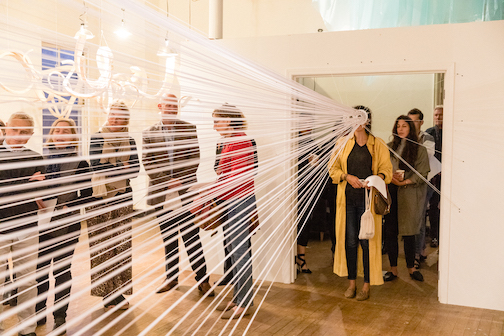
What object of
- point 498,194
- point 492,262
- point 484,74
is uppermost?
point 484,74

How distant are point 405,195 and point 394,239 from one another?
1.28 ft

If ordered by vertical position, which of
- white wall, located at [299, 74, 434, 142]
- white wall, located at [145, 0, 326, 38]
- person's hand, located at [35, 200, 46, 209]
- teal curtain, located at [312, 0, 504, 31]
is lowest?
person's hand, located at [35, 200, 46, 209]

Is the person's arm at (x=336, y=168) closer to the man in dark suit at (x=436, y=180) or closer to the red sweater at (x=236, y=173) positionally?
the man in dark suit at (x=436, y=180)

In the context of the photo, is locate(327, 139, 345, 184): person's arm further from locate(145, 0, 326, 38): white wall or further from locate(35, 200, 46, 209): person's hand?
locate(145, 0, 326, 38): white wall

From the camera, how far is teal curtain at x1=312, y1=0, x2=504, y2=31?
332 cm

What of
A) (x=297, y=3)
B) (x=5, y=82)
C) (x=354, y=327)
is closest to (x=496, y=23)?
(x=354, y=327)

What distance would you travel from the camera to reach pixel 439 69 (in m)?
3.12

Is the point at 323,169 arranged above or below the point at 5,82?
below

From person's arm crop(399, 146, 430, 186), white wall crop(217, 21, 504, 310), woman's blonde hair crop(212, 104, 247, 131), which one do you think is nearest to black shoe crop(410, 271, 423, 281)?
white wall crop(217, 21, 504, 310)

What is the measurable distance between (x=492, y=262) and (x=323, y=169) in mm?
1374

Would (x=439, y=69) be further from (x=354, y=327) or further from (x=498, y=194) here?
(x=354, y=327)

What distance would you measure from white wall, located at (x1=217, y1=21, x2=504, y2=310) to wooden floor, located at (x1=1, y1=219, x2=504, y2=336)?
257 mm

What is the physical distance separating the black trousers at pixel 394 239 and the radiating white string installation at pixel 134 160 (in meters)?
0.82

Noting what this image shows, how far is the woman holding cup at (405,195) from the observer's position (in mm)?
3537
